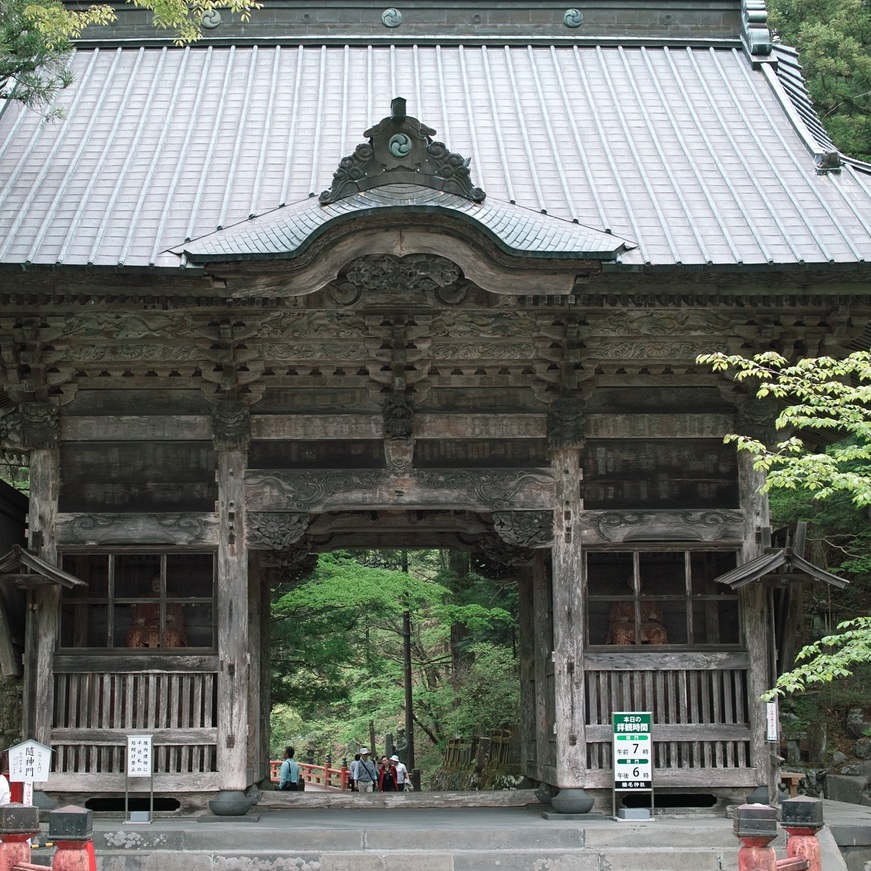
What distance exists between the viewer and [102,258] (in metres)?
9.65

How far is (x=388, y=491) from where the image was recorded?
10305 millimetres

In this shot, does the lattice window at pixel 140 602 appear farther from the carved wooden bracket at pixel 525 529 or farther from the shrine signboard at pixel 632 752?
the shrine signboard at pixel 632 752

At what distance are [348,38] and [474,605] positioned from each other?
Answer: 27.8 ft

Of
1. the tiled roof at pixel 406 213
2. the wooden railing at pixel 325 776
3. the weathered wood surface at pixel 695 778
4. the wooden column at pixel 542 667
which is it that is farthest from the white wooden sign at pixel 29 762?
the wooden railing at pixel 325 776

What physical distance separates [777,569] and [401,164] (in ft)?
15.2

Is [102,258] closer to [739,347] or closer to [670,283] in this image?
[670,283]

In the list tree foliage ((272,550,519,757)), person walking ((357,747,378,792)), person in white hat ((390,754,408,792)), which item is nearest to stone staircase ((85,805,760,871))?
tree foliage ((272,550,519,757))

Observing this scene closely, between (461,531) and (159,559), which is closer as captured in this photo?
(159,559)

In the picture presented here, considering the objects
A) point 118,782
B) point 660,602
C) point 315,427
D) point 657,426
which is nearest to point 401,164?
point 315,427

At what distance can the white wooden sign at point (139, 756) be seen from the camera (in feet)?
31.9

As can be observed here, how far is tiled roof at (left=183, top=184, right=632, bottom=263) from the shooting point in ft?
29.7

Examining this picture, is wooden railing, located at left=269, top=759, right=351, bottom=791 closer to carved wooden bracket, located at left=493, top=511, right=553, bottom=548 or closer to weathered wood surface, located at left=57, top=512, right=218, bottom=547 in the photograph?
weathered wood surface, located at left=57, top=512, right=218, bottom=547

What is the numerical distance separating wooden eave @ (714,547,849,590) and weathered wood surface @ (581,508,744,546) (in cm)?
45

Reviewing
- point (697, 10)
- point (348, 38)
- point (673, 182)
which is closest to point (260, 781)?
point (673, 182)
